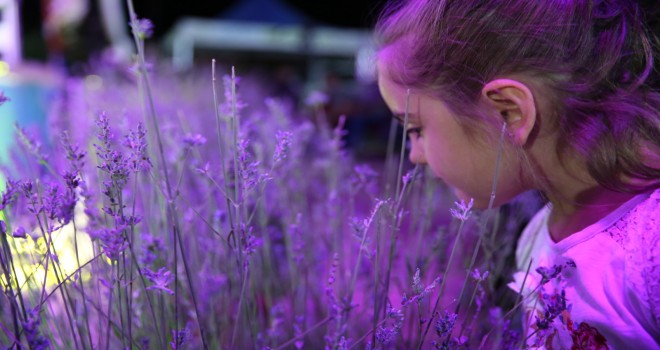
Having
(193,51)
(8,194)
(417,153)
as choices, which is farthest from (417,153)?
(193,51)

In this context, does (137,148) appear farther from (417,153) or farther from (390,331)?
(417,153)

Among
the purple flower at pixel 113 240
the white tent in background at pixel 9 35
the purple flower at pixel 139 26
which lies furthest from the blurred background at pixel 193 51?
the purple flower at pixel 113 240

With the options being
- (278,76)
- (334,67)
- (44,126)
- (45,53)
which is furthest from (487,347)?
(334,67)

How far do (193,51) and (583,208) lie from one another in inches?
402

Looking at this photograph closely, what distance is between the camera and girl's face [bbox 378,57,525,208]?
3.02 ft

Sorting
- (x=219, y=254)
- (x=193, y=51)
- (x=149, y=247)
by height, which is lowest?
(x=219, y=254)

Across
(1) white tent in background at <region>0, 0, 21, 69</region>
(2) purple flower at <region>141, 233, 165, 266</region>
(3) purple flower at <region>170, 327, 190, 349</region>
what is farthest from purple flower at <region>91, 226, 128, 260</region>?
(1) white tent in background at <region>0, 0, 21, 69</region>

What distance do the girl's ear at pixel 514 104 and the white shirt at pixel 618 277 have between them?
0.60 ft

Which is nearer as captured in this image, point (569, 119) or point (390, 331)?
point (390, 331)

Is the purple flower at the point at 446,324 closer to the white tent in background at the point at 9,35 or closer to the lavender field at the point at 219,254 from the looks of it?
the lavender field at the point at 219,254

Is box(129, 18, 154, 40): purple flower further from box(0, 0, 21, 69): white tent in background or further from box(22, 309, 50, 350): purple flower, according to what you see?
box(0, 0, 21, 69): white tent in background

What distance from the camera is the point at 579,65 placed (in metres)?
0.85

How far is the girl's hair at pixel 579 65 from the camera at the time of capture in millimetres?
852

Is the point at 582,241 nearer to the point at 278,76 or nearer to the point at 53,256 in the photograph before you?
the point at 53,256
